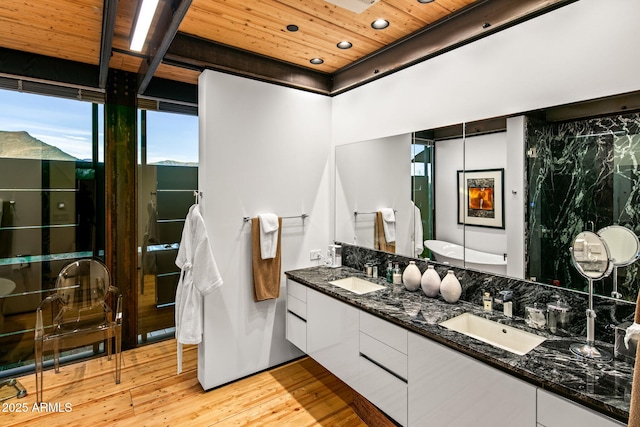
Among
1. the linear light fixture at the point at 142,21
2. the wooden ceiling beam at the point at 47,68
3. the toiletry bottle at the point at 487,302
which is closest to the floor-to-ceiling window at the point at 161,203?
the wooden ceiling beam at the point at 47,68

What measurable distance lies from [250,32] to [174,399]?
2.93m

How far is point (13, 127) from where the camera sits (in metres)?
2.89

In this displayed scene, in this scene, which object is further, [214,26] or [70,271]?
[70,271]

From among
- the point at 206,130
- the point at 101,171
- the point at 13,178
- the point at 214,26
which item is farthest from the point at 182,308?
the point at 214,26

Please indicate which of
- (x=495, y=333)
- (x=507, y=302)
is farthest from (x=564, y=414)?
(x=507, y=302)

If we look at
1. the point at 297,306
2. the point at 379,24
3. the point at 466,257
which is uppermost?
the point at 379,24

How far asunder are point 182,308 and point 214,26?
216cm

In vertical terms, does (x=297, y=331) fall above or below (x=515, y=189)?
below

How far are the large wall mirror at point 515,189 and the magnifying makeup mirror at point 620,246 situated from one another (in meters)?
0.02

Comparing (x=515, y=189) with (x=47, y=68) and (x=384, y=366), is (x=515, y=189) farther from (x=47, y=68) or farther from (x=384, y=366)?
(x=47, y=68)

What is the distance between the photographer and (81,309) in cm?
301

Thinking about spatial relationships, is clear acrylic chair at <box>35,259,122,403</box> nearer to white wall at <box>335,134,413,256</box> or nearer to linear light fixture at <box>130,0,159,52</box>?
linear light fixture at <box>130,0,159,52</box>

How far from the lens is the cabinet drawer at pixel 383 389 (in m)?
1.93

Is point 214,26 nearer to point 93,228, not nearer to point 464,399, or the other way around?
point 93,228
